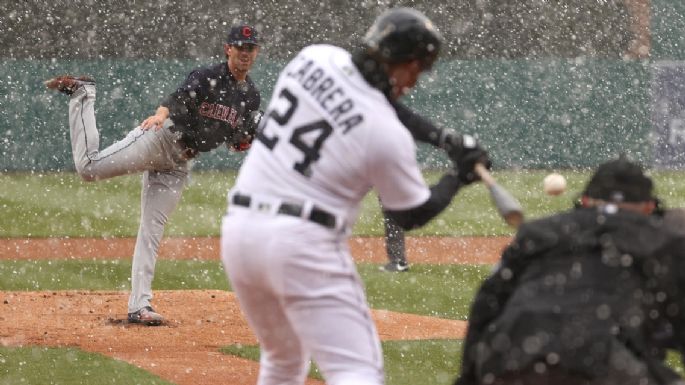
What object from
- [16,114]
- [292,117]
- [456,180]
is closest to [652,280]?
[456,180]

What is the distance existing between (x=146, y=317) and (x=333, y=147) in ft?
16.2

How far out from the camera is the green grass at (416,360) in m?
7.37

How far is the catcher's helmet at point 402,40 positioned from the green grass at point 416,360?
3231mm

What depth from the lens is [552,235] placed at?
149 inches

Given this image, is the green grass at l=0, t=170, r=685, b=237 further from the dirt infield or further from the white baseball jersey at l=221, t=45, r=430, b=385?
the white baseball jersey at l=221, t=45, r=430, b=385

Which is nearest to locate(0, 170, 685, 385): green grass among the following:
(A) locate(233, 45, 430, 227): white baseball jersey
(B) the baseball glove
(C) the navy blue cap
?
(B) the baseball glove

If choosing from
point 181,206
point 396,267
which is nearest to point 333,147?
point 396,267

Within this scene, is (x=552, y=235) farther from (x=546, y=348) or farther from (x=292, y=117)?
(x=292, y=117)

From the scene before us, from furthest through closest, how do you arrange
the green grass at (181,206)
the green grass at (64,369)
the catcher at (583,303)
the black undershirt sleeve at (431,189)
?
1. the green grass at (181,206)
2. the green grass at (64,369)
3. the black undershirt sleeve at (431,189)
4. the catcher at (583,303)

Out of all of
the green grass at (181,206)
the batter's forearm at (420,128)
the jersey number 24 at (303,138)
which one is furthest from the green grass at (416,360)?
the green grass at (181,206)

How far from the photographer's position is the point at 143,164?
8.62 metres

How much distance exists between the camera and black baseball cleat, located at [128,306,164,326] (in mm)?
8852

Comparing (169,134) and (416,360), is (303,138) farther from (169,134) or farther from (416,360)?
(169,134)

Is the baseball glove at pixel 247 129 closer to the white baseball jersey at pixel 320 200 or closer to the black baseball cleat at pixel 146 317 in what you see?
the black baseball cleat at pixel 146 317
